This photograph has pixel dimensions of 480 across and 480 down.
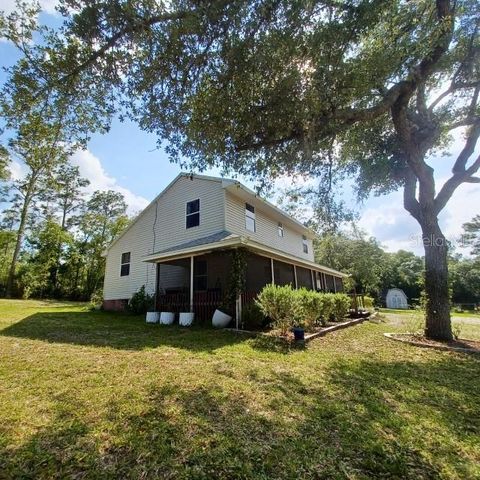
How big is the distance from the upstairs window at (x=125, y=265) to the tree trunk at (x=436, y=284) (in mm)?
14564

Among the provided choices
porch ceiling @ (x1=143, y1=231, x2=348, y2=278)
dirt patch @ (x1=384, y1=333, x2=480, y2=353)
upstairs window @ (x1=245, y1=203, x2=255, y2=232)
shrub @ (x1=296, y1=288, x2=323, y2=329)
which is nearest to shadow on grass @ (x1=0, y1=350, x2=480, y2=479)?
dirt patch @ (x1=384, y1=333, x2=480, y2=353)

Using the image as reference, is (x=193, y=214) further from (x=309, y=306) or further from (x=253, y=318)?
(x=309, y=306)

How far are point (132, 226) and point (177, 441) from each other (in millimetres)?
15761

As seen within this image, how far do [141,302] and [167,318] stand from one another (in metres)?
4.00

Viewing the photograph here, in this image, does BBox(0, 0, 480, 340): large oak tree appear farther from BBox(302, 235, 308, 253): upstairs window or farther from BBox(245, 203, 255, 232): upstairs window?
BBox(302, 235, 308, 253): upstairs window

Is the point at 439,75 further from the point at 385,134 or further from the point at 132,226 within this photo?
the point at 132,226

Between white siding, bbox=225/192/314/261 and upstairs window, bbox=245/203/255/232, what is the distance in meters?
0.19

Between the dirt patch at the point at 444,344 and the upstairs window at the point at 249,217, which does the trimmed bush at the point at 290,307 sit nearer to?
the dirt patch at the point at 444,344

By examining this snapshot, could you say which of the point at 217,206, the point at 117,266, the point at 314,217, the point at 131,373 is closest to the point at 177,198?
the point at 217,206

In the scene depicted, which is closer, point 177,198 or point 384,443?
point 384,443

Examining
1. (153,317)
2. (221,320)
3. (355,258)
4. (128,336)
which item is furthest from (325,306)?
(355,258)

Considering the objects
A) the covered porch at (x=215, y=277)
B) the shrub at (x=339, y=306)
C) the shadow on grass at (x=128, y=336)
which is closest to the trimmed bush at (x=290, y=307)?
the shadow on grass at (x=128, y=336)

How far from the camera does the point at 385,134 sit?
35.6 ft

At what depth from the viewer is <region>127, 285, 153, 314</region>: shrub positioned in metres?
14.1
